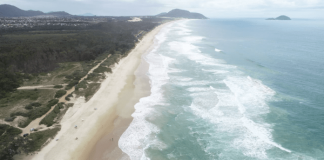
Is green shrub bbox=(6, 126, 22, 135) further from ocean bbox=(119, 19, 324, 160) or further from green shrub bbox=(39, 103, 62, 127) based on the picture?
ocean bbox=(119, 19, 324, 160)

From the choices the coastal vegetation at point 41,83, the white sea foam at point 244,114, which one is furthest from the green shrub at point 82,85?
the white sea foam at point 244,114

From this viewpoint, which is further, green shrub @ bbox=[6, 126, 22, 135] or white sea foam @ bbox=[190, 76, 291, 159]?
white sea foam @ bbox=[190, 76, 291, 159]

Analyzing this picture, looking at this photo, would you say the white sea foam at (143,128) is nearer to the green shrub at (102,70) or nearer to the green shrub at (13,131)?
the green shrub at (102,70)

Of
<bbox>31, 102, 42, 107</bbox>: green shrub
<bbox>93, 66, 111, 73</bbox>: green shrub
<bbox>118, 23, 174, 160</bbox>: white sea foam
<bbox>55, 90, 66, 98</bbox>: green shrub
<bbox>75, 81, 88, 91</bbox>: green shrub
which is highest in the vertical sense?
<bbox>93, 66, 111, 73</bbox>: green shrub

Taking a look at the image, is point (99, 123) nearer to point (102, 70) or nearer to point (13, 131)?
point (13, 131)

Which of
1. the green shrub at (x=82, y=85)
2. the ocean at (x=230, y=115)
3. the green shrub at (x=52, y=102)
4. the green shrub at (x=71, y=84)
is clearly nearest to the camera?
the ocean at (x=230, y=115)

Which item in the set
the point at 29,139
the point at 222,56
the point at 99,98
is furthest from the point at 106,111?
the point at 222,56

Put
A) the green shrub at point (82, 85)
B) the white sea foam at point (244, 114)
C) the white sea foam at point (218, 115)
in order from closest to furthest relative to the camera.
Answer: the white sea foam at point (218, 115)
the white sea foam at point (244, 114)
the green shrub at point (82, 85)

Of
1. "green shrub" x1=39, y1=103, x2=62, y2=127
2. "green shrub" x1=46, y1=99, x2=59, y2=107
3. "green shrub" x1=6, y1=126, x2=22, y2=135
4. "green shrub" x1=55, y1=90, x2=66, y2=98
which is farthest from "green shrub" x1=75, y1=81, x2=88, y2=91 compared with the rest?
"green shrub" x1=6, y1=126, x2=22, y2=135

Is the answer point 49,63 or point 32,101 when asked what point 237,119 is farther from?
point 49,63
